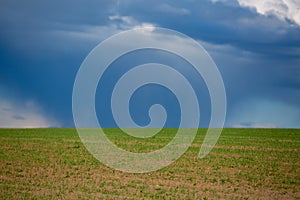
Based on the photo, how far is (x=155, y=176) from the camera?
27.8 metres

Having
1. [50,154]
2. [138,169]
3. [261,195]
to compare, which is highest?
[50,154]

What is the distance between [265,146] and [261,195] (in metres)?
20.2

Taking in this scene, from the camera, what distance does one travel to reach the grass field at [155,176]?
2316cm

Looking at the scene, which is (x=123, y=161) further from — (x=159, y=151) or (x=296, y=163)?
(x=296, y=163)

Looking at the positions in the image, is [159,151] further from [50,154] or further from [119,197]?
[119,197]

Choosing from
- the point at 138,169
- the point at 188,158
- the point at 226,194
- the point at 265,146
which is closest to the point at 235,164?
the point at 188,158

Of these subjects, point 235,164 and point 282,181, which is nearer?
point 282,181

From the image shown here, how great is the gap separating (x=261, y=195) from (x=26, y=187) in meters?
11.9

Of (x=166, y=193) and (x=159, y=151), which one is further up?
(x=159, y=151)

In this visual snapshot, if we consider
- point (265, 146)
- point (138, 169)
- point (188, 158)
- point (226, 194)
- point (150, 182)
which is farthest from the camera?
point (265, 146)

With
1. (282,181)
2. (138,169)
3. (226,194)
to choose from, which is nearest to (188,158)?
(138,169)

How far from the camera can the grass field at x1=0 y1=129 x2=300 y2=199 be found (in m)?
23.2

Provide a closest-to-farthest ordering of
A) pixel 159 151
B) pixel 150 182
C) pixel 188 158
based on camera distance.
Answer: pixel 150 182 < pixel 188 158 < pixel 159 151

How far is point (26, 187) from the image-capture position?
24.1m
